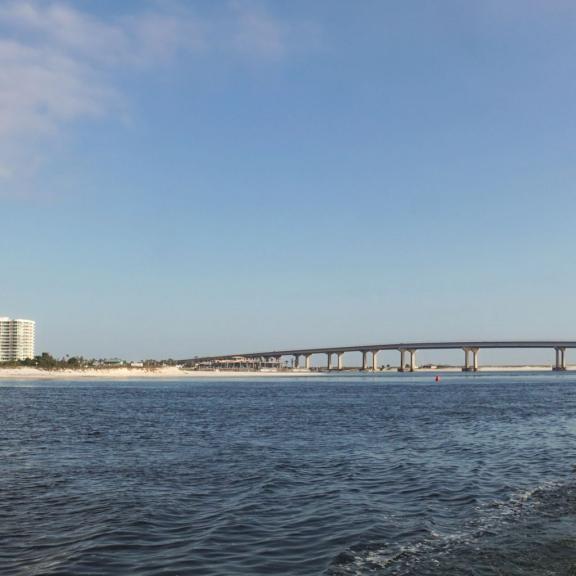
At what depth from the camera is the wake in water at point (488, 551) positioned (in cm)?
1277

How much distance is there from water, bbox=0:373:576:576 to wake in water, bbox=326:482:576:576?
4 cm

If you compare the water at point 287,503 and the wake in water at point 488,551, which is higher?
the wake in water at point 488,551

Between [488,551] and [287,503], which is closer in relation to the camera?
[488,551]

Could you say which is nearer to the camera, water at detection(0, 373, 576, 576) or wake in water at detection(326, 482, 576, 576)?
wake in water at detection(326, 482, 576, 576)

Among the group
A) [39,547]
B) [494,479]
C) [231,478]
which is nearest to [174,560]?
[39,547]

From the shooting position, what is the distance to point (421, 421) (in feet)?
156

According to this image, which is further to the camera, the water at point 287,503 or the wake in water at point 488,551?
the water at point 287,503

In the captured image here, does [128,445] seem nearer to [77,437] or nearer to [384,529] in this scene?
[77,437]

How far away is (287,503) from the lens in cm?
1938

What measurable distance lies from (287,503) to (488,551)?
23.0 ft

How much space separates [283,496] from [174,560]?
276 inches

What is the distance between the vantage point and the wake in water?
41.9 ft

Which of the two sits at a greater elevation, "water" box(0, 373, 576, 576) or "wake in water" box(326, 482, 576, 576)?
"wake in water" box(326, 482, 576, 576)

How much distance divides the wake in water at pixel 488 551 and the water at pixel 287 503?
44 mm
